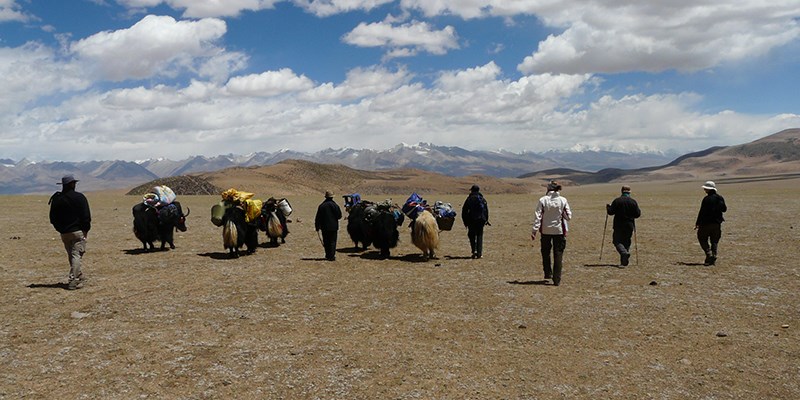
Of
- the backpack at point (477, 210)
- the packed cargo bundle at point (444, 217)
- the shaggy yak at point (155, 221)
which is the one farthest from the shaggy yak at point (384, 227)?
the shaggy yak at point (155, 221)

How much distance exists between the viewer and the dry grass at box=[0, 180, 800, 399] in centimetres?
624

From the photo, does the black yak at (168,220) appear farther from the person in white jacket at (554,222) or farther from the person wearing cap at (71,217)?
the person in white jacket at (554,222)

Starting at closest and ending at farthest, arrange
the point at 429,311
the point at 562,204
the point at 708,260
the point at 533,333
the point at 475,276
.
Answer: the point at 533,333, the point at 429,311, the point at 562,204, the point at 475,276, the point at 708,260

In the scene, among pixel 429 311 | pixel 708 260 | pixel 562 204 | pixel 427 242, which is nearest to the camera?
pixel 429 311

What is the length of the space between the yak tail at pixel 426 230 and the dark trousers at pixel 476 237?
1.07 meters

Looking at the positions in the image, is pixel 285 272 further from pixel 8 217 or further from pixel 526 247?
pixel 8 217

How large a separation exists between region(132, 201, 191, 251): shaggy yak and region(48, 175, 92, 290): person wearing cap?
4.76m

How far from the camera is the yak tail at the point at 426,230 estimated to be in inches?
561

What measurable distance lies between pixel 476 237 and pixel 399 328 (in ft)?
23.8

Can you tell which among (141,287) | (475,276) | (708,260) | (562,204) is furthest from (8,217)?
(708,260)

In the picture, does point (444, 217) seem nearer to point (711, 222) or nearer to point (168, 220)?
point (711, 222)

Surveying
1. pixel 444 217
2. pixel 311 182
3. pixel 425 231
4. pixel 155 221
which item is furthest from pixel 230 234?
pixel 311 182

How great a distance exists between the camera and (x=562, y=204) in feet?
35.9

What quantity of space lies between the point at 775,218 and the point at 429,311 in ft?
78.8
